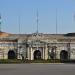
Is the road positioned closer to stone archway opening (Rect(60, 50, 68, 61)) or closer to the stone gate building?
the stone gate building

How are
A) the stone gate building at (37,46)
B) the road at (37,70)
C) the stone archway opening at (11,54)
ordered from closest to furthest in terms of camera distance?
the road at (37,70) < the stone gate building at (37,46) < the stone archway opening at (11,54)

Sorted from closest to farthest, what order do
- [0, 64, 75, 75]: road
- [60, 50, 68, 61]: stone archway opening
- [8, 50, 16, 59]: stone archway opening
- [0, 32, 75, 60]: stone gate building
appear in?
[0, 64, 75, 75]: road → [0, 32, 75, 60]: stone gate building → [60, 50, 68, 61]: stone archway opening → [8, 50, 16, 59]: stone archway opening

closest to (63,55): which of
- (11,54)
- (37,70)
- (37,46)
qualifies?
(37,46)

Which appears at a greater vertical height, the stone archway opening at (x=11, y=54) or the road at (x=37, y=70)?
the stone archway opening at (x=11, y=54)

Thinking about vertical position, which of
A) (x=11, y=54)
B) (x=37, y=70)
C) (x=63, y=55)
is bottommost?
(x=37, y=70)

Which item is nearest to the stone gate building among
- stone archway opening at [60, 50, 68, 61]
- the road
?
stone archway opening at [60, 50, 68, 61]

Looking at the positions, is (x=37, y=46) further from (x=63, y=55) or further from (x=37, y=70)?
(x=37, y=70)

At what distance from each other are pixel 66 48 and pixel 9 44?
11700 mm

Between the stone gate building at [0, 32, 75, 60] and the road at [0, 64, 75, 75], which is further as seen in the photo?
the stone gate building at [0, 32, 75, 60]

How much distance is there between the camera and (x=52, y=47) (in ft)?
252

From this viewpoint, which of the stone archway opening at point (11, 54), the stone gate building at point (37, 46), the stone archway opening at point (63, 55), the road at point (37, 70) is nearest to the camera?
the road at point (37, 70)

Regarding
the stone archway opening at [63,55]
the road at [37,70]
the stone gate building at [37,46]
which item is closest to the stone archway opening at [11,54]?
the stone gate building at [37,46]

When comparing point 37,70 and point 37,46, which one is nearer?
point 37,70

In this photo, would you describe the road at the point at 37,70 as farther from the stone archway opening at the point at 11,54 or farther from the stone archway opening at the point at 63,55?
the stone archway opening at the point at 11,54
